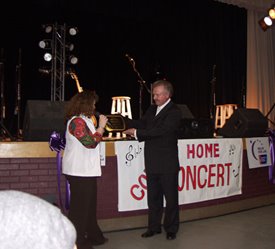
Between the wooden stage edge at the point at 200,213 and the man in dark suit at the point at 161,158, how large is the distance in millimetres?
332

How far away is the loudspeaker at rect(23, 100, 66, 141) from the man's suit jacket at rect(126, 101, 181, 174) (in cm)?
85

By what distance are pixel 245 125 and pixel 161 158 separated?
201 cm

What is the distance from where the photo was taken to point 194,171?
4.52 m

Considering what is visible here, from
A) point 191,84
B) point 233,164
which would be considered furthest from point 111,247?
point 191,84

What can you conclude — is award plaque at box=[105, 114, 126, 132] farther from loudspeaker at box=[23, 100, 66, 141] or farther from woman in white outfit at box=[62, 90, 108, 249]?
woman in white outfit at box=[62, 90, 108, 249]

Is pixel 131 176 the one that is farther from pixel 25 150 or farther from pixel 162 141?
pixel 25 150

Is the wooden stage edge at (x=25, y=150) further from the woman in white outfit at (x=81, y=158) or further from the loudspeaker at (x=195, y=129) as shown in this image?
the loudspeaker at (x=195, y=129)

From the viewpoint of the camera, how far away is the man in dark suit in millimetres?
3785

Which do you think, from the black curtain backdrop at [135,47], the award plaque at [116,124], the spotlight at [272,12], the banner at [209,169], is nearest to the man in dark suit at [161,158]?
the award plaque at [116,124]

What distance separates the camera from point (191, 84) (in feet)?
35.1

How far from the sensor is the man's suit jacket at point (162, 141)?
376 centimetres

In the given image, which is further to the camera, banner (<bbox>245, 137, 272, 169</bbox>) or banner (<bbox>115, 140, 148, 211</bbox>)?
banner (<bbox>245, 137, 272, 169</bbox>)

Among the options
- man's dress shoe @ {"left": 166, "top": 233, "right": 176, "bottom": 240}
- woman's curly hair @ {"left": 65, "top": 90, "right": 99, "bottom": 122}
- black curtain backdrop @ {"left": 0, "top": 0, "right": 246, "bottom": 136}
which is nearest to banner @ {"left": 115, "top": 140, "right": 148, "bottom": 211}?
man's dress shoe @ {"left": 166, "top": 233, "right": 176, "bottom": 240}

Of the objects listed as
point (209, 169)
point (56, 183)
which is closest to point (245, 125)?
point (209, 169)
